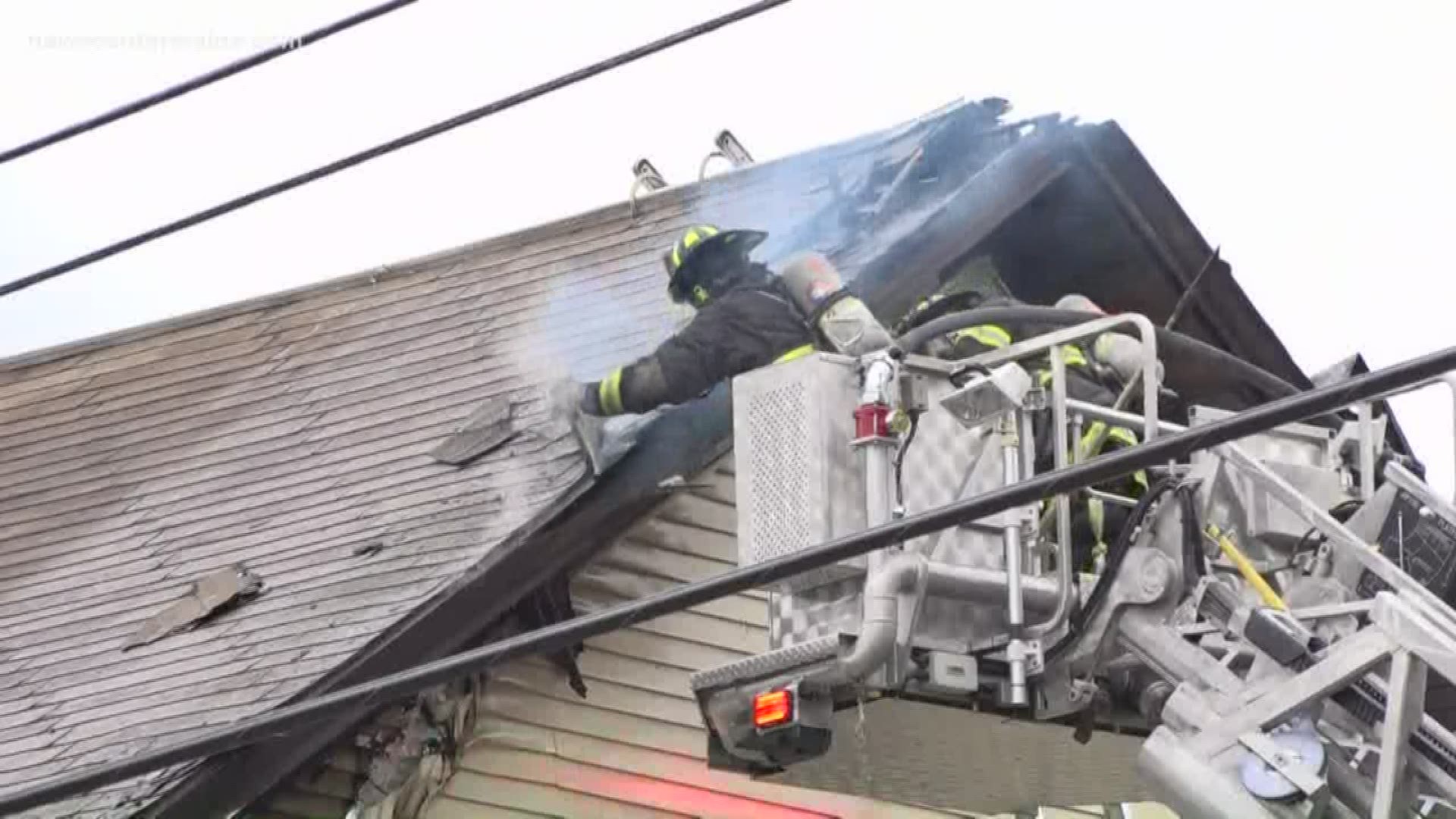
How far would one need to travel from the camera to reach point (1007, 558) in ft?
23.4

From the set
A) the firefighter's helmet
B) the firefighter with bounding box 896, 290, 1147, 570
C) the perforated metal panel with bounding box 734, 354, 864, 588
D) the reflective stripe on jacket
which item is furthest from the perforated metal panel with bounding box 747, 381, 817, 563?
the firefighter's helmet

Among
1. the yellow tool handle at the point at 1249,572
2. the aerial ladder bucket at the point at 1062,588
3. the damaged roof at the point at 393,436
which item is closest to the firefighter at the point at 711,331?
the damaged roof at the point at 393,436

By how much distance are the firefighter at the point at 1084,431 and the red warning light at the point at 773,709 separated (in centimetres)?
102

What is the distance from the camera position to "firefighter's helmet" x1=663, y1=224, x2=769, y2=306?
30.3 ft

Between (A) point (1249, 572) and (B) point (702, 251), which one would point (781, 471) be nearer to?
(A) point (1249, 572)

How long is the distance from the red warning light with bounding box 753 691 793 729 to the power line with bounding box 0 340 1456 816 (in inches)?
32.8

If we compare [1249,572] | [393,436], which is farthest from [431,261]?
[1249,572]

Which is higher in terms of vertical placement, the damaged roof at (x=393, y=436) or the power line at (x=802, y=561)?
the damaged roof at (x=393, y=436)

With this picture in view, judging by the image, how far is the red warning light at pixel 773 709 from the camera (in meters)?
7.07

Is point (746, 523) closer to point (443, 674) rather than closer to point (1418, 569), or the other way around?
point (443, 674)

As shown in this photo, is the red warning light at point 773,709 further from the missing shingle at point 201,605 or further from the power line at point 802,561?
the missing shingle at point 201,605

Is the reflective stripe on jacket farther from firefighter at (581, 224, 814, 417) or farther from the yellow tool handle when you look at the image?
the yellow tool handle

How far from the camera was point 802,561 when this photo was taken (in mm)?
6152

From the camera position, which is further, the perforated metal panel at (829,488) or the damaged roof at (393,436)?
the damaged roof at (393,436)
